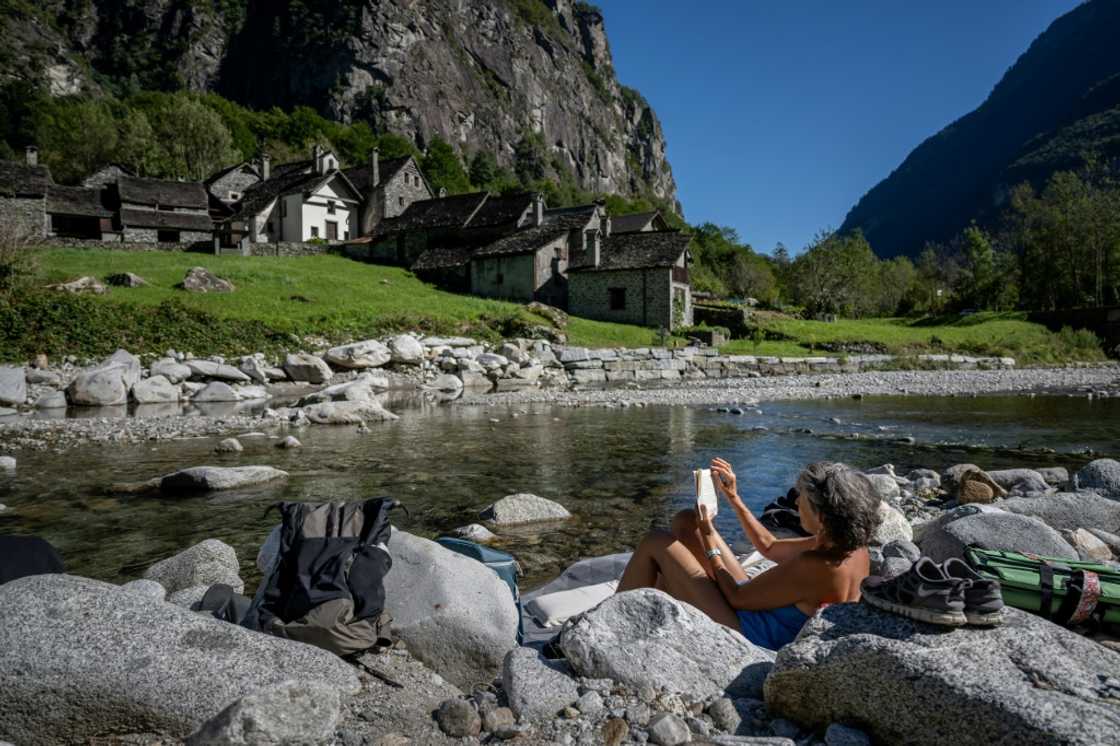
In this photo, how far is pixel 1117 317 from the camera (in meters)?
45.4

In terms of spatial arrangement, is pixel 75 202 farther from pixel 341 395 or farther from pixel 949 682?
pixel 949 682

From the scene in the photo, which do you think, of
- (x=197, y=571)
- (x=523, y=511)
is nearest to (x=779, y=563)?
(x=523, y=511)

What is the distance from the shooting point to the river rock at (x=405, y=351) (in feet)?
90.5

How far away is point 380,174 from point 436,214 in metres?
9.38

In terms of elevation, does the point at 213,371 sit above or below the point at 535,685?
above

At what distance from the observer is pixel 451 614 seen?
4.10 meters

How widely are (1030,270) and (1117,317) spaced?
17.4 metres

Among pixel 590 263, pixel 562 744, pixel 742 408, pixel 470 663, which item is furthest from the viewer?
pixel 590 263

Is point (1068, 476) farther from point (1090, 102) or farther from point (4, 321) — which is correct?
point (1090, 102)

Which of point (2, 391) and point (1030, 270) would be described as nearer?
point (2, 391)

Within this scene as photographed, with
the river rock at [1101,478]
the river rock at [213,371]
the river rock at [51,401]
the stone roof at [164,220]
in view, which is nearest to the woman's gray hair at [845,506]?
the river rock at [1101,478]

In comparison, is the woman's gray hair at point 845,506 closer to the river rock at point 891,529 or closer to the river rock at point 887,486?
the river rock at point 891,529

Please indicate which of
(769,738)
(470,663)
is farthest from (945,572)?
(470,663)

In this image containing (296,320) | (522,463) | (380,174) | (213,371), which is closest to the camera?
(522,463)
